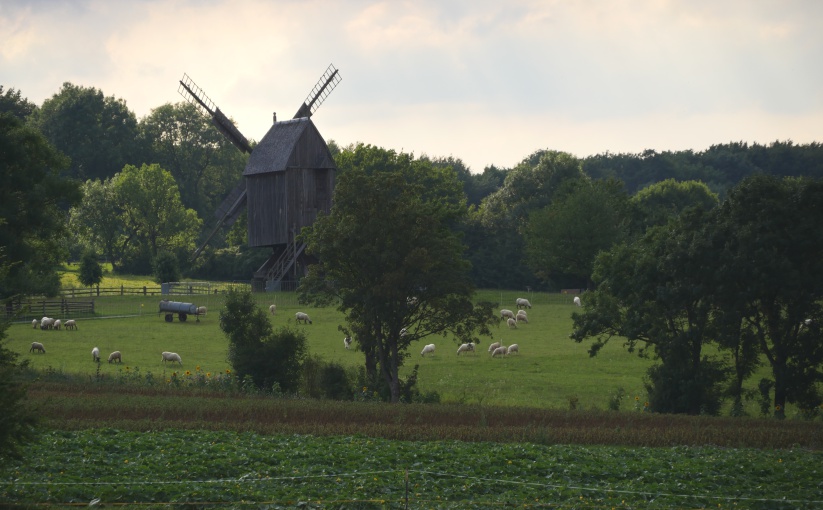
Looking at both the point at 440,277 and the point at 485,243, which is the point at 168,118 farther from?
the point at 440,277

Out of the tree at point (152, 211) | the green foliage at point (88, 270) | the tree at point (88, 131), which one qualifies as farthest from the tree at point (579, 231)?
the tree at point (88, 131)

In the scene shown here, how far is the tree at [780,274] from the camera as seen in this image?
3800cm

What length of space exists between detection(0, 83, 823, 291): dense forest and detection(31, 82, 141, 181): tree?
13cm

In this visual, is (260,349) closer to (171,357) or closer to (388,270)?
(388,270)

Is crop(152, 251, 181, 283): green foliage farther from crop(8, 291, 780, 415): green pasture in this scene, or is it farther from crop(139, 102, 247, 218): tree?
crop(139, 102, 247, 218): tree

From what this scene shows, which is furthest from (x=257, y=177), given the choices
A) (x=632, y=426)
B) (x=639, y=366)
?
(x=632, y=426)

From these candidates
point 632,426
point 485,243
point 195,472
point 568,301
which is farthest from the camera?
point 485,243

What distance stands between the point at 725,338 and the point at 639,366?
1243cm

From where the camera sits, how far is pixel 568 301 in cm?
8069

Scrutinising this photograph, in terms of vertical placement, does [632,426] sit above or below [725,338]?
below

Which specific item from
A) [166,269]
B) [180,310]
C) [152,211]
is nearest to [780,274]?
[180,310]

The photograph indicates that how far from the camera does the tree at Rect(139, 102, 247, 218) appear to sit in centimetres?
12938

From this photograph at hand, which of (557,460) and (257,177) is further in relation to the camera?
(257,177)

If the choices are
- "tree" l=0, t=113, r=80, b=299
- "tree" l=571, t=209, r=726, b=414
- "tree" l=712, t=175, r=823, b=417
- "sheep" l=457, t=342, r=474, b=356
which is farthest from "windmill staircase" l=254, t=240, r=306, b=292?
"tree" l=712, t=175, r=823, b=417
